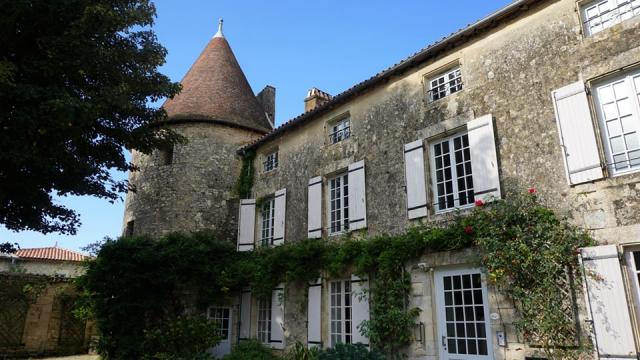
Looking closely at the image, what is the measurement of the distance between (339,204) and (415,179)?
225 cm

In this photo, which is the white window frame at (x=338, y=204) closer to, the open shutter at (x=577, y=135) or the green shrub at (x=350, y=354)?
the green shrub at (x=350, y=354)

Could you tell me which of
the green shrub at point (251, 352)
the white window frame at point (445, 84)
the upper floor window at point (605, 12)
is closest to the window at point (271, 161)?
the green shrub at point (251, 352)

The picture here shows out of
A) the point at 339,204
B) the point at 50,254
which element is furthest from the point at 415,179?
the point at 50,254

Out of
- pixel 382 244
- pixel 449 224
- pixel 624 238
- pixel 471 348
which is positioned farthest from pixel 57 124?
pixel 624 238

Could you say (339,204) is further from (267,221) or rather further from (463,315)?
(463,315)

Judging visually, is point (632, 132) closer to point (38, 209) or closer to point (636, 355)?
point (636, 355)

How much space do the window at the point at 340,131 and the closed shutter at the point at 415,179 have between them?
2.03 m

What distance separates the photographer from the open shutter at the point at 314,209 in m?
9.82

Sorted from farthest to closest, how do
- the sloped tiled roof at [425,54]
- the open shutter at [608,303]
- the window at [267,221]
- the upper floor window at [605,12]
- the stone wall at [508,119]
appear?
the window at [267,221] → the sloped tiled roof at [425,54] → the upper floor window at [605,12] → the stone wall at [508,119] → the open shutter at [608,303]

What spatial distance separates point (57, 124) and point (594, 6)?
8252mm

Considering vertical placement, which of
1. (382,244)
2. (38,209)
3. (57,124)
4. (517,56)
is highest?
(517,56)

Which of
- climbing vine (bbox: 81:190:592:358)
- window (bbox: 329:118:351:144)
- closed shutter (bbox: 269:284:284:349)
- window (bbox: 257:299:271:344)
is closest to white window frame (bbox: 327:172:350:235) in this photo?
climbing vine (bbox: 81:190:592:358)

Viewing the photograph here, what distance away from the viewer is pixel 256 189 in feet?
40.5

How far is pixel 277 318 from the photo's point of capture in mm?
10242
